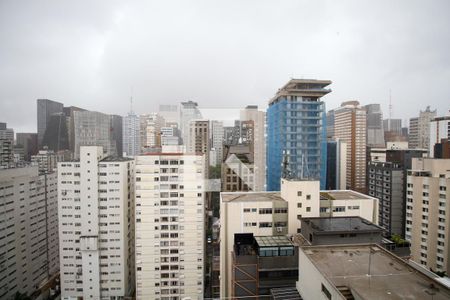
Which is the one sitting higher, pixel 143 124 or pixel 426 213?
pixel 143 124

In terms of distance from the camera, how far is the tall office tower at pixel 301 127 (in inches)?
352

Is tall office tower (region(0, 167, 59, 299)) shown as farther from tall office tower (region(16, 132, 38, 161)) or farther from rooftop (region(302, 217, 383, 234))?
rooftop (region(302, 217, 383, 234))

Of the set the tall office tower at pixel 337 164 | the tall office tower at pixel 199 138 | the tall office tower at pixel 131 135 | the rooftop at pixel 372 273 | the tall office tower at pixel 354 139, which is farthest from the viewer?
the tall office tower at pixel 354 139

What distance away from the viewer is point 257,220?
4645 mm

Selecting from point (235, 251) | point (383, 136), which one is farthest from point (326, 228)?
point (383, 136)

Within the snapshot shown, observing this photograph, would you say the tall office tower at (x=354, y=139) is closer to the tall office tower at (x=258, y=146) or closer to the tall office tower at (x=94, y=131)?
the tall office tower at (x=258, y=146)

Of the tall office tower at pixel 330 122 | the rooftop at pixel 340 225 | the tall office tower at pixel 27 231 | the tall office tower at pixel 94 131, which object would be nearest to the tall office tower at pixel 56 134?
the tall office tower at pixel 94 131

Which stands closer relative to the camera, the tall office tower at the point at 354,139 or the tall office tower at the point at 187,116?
the tall office tower at the point at 187,116

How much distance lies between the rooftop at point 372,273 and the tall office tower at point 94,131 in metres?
5.90

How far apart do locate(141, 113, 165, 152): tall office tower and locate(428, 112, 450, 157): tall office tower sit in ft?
28.4

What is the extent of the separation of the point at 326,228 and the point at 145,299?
4781mm

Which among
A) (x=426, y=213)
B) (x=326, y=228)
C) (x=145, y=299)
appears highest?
(x=326, y=228)

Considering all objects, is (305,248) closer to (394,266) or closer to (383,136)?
(394,266)

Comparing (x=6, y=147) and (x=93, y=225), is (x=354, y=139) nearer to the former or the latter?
(x=93, y=225)
